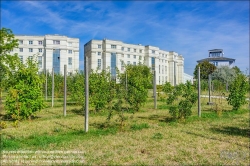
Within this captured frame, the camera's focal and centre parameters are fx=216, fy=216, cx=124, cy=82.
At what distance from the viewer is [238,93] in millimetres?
12352

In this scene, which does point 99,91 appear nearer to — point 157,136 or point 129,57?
point 157,136

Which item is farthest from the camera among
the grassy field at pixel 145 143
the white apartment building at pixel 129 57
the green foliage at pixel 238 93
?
the white apartment building at pixel 129 57

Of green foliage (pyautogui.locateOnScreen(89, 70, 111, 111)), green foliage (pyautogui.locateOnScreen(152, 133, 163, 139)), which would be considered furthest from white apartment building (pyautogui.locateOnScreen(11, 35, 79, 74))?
green foliage (pyautogui.locateOnScreen(152, 133, 163, 139))

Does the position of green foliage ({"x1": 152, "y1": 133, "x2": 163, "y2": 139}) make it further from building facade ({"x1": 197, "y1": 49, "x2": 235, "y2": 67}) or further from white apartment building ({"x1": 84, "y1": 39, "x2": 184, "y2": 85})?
building facade ({"x1": 197, "y1": 49, "x2": 235, "y2": 67})

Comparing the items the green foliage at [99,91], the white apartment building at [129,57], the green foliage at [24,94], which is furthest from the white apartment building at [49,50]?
the green foliage at [24,94]

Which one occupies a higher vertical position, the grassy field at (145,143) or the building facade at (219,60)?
the building facade at (219,60)

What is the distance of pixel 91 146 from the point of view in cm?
557

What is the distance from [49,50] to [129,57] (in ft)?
70.9

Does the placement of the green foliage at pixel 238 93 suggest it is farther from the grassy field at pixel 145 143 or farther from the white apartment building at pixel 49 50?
the white apartment building at pixel 49 50

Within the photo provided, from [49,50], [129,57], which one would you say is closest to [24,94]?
[49,50]

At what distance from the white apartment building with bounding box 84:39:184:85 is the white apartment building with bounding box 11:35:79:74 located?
5649mm

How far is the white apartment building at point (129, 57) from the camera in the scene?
53.3 m

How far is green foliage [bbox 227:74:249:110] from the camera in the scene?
12227 millimetres

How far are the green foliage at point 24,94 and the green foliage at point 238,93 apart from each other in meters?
10.2
